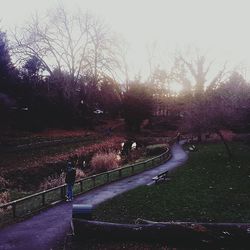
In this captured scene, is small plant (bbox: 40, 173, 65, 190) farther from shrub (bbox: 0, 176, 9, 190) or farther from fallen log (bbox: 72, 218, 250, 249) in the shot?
fallen log (bbox: 72, 218, 250, 249)

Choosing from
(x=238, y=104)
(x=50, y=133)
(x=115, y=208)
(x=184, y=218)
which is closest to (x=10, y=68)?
(x=50, y=133)

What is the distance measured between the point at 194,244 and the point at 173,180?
1150 centimetres

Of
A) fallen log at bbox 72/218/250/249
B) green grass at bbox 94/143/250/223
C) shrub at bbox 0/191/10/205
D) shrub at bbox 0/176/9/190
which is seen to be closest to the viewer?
fallen log at bbox 72/218/250/249

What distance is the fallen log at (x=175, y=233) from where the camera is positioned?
10.8 metres

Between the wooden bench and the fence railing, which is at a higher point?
the wooden bench

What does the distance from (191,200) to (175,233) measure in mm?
5957

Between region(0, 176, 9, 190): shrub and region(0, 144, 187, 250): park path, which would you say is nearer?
region(0, 144, 187, 250): park path

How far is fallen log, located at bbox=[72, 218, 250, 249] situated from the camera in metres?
10.8

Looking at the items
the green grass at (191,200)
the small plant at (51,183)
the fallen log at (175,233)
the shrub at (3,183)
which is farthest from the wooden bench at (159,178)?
the fallen log at (175,233)

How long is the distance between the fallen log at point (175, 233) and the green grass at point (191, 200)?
2.21m

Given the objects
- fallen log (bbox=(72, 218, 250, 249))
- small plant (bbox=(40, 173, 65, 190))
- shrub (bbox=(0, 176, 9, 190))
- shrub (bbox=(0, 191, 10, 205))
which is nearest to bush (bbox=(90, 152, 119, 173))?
small plant (bbox=(40, 173, 65, 190))

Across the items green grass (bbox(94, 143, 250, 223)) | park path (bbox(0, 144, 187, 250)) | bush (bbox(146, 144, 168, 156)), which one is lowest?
park path (bbox(0, 144, 187, 250))

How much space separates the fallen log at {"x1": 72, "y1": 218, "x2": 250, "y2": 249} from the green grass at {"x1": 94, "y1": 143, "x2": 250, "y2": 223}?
2213 mm

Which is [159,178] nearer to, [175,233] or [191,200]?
[191,200]
